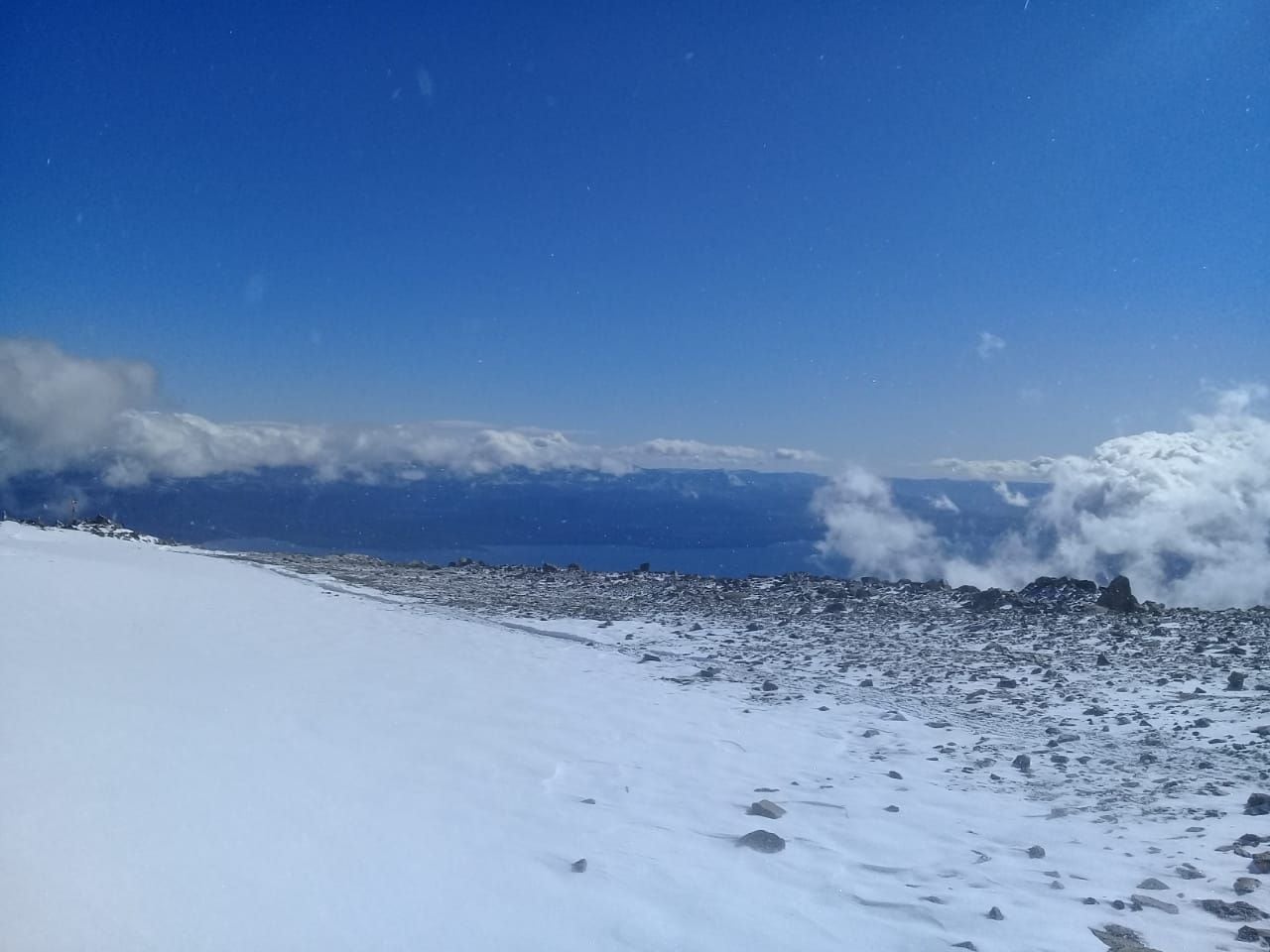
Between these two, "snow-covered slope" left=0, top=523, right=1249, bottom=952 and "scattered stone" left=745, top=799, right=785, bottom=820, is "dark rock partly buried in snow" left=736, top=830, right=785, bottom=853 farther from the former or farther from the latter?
"scattered stone" left=745, top=799, right=785, bottom=820

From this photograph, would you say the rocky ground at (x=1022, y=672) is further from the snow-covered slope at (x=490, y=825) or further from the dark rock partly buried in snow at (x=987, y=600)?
the snow-covered slope at (x=490, y=825)

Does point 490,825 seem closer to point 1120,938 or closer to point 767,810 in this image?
point 767,810

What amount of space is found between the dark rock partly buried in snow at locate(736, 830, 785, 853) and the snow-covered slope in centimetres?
9

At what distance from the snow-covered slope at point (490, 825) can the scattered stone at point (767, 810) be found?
3.4 inches

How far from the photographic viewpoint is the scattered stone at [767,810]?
5.98 metres

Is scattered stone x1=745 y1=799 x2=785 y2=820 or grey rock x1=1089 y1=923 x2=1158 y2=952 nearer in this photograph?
grey rock x1=1089 y1=923 x2=1158 y2=952

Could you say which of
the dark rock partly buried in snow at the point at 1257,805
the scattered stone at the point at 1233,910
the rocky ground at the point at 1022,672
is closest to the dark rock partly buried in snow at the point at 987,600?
the rocky ground at the point at 1022,672

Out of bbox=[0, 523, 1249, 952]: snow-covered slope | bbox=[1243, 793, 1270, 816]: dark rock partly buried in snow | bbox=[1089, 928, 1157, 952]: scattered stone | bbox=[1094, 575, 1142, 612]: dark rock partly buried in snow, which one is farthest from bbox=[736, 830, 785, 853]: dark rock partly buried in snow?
bbox=[1094, 575, 1142, 612]: dark rock partly buried in snow

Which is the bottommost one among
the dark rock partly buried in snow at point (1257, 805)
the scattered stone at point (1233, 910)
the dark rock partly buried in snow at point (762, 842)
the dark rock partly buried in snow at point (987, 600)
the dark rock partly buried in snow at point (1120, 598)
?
the dark rock partly buried in snow at point (762, 842)

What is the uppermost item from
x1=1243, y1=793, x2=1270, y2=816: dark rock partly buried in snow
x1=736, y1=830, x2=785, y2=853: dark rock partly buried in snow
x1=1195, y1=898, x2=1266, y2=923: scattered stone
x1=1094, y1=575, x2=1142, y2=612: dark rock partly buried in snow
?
x1=1094, y1=575, x2=1142, y2=612: dark rock partly buried in snow

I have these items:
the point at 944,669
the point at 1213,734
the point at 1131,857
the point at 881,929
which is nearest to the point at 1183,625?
the point at 944,669

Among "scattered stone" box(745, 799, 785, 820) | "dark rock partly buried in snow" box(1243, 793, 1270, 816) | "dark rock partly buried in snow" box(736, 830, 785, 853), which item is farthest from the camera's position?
"scattered stone" box(745, 799, 785, 820)

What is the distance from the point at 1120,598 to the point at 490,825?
12.8 m

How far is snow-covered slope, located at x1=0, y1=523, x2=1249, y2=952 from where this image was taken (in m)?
4.04
